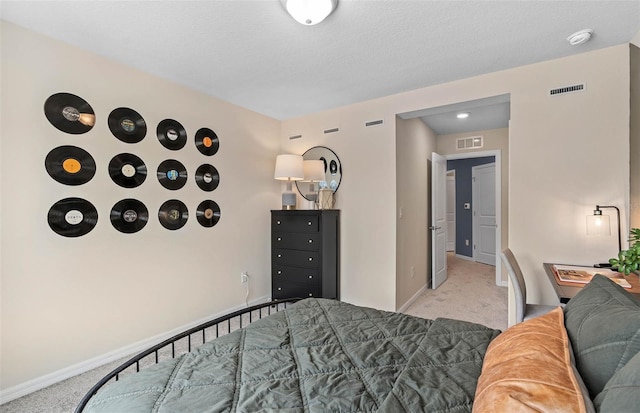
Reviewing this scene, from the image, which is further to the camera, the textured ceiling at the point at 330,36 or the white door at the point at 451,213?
the white door at the point at 451,213

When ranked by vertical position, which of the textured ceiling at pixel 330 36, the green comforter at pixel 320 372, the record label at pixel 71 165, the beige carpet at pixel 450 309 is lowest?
the beige carpet at pixel 450 309

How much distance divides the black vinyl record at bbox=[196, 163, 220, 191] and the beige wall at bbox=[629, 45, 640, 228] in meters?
3.82

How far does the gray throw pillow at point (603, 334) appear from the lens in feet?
2.52

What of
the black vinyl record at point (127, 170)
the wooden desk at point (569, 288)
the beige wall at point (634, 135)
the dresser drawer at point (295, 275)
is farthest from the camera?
the dresser drawer at point (295, 275)

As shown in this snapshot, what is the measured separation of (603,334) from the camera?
0.84m

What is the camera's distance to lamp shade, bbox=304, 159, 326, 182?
12.2 ft

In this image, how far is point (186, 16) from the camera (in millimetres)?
1925

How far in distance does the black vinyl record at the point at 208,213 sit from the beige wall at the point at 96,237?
66 millimetres

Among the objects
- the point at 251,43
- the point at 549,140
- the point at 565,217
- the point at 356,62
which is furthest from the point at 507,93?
the point at 251,43

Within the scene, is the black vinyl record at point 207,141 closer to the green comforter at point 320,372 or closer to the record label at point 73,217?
the record label at point 73,217

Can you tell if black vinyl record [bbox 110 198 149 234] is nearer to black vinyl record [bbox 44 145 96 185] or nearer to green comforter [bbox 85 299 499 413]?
black vinyl record [bbox 44 145 96 185]

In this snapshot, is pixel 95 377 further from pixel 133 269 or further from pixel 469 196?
pixel 469 196

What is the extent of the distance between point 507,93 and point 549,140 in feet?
1.89

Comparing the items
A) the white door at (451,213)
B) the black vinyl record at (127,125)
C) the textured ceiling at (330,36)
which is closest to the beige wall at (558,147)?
the textured ceiling at (330,36)
